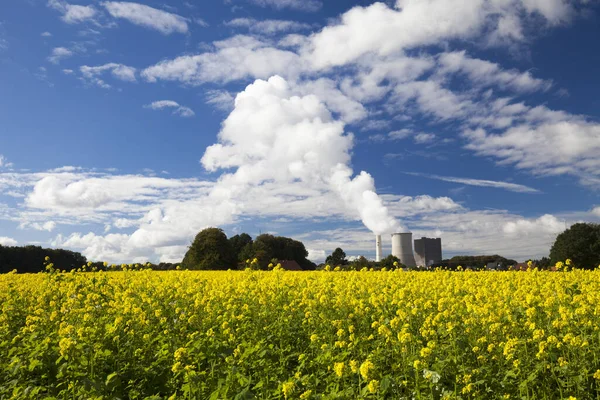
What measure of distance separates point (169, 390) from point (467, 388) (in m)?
4.20

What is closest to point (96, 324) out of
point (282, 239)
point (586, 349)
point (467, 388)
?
point (467, 388)

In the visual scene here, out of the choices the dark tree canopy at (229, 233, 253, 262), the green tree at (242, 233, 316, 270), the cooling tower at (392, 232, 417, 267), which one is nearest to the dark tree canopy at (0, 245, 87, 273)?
the green tree at (242, 233, 316, 270)

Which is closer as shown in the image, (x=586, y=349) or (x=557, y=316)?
(x=586, y=349)

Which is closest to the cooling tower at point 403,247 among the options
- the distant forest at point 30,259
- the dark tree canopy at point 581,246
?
the dark tree canopy at point 581,246

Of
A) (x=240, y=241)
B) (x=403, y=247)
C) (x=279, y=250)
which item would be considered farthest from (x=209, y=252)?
(x=403, y=247)

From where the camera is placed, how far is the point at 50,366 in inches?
287

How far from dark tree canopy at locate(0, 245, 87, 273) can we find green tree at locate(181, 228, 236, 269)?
572 inches

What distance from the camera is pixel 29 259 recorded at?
2384 inches

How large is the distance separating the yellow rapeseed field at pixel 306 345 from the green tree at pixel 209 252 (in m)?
42.5

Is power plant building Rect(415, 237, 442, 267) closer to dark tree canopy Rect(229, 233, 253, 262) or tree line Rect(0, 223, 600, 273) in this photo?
tree line Rect(0, 223, 600, 273)

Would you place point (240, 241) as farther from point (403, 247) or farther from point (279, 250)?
point (403, 247)

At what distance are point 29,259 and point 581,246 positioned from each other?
69568 mm

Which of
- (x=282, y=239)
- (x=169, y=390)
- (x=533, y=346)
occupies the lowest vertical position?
(x=169, y=390)

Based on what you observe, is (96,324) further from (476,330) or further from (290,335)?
(476,330)
